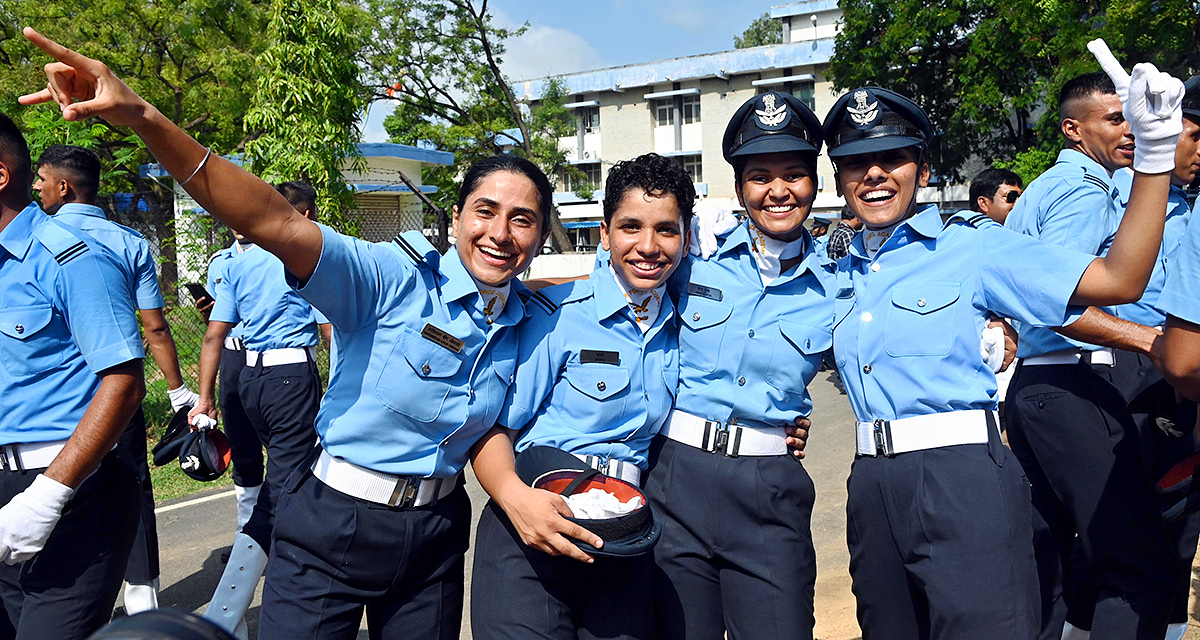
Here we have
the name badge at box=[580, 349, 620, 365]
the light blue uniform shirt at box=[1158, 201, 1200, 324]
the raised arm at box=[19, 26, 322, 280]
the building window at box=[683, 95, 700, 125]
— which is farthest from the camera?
the building window at box=[683, 95, 700, 125]

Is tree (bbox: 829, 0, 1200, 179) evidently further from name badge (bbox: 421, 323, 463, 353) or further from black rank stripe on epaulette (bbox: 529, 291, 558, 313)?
name badge (bbox: 421, 323, 463, 353)

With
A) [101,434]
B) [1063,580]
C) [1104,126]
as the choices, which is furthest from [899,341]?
[101,434]

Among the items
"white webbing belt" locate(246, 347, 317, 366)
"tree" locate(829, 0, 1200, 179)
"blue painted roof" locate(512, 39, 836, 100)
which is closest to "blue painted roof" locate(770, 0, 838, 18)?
"blue painted roof" locate(512, 39, 836, 100)

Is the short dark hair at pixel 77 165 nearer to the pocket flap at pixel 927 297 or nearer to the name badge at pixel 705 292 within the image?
the name badge at pixel 705 292

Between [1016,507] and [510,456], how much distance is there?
1429mm

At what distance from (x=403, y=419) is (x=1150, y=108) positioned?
197 centimetres

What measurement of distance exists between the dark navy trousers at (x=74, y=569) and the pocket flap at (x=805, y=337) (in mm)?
2157

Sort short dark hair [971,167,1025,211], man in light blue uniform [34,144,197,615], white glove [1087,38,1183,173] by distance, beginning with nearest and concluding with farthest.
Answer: white glove [1087,38,1183,173] < man in light blue uniform [34,144,197,615] < short dark hair [971,167,1025,211]

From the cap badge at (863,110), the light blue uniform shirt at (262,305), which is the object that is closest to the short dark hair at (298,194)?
the light blue uniform shirt at (262,305)

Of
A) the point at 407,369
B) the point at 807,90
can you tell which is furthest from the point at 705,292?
the point at 807,90

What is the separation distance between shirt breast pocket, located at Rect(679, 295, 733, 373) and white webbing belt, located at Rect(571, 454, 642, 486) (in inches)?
15.3

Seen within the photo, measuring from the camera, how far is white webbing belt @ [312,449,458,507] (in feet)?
7.67

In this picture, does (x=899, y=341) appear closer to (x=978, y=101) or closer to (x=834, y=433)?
(x=834, y=433)

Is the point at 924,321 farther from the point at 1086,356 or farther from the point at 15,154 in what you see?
the point at 15,154
